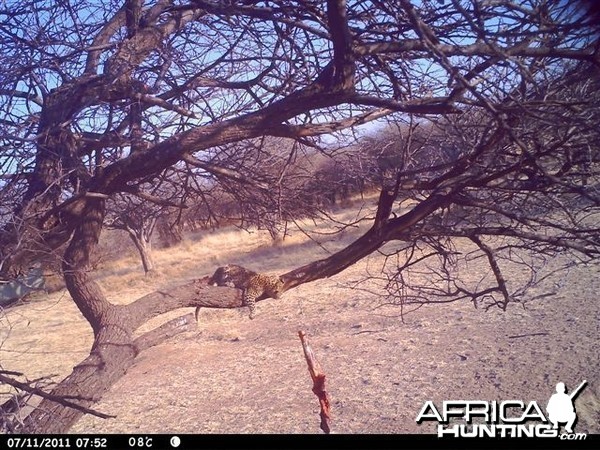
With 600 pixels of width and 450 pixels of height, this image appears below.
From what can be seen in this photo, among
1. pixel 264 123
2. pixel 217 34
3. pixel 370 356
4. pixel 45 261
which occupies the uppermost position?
pixel 217 34

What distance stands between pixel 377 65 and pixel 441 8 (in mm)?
838

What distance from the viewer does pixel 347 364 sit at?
361 inches

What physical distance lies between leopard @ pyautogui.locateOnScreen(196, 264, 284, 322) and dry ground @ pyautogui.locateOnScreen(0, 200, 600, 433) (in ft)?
4.54

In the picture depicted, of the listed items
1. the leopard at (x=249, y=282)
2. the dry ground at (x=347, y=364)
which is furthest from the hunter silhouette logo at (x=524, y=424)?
the leopard at (x=249, y=282)

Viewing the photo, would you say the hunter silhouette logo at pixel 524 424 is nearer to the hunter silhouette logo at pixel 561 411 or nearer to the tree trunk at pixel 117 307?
the hunter silhouette logo at pixel 561 411

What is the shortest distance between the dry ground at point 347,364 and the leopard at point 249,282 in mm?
1385

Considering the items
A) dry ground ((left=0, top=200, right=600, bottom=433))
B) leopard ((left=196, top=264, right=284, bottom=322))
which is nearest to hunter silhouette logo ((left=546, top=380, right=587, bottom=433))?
dry ground ((left=0, top=200, right=600, bottom=433))

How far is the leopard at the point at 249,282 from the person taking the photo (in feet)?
15.4

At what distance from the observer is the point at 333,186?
17.7 ft

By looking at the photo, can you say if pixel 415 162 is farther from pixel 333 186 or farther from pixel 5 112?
pixel 5 112

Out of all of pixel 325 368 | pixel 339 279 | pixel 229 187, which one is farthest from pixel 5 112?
pixel 339 279

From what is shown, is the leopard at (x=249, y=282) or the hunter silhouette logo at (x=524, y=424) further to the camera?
the leopard at (x=249, y=282)

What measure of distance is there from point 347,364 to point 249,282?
4.94m

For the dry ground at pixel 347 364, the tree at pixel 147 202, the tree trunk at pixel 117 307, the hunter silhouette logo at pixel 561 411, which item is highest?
the tree at pixel 147 202
